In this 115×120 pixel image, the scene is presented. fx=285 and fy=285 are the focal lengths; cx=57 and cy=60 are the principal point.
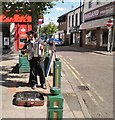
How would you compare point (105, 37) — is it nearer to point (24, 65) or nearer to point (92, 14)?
point (92, 14)

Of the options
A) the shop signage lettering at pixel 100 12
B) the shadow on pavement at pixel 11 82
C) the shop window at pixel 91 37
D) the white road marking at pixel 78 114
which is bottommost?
the white road marking at pixel 78 114

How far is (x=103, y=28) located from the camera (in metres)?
31.0

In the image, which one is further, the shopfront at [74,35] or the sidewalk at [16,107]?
the shopfront at [74,35]

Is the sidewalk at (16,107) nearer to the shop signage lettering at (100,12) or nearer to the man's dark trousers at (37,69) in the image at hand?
the man's dark trousers at (37,69)

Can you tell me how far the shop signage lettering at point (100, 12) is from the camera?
97.2 ft

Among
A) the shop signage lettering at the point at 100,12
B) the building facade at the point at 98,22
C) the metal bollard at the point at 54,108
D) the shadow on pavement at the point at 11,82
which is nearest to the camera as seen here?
the metal bollard at the point at 54,108

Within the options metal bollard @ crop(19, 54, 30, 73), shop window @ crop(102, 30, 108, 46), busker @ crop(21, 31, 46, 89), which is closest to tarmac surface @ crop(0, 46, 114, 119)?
busker @ crop(21, 31, 46, 89)

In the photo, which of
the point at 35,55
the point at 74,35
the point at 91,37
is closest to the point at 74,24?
the point at 74,35

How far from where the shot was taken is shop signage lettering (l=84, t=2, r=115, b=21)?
29.6 meters

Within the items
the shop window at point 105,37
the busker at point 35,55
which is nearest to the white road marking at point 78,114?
the busker at point 35,55

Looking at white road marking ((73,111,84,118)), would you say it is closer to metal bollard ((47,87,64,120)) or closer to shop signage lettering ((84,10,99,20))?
metal bollard ((47,87,64,120))

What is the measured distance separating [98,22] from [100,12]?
4.96 ft

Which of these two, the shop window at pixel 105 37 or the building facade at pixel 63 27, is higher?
the building facade at pixel 63 27

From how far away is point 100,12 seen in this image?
Answer: 32625 millimetres
